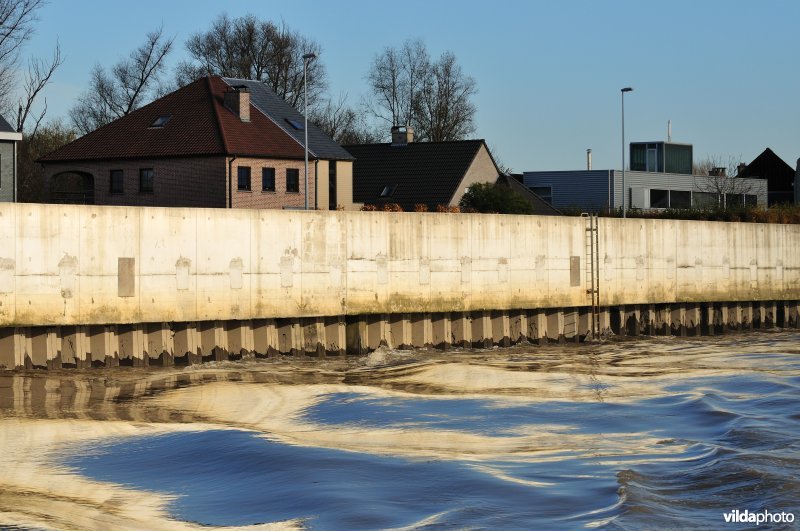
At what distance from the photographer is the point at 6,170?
44.9m

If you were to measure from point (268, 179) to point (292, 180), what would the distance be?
1.96 meters

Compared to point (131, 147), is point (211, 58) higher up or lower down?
higher up

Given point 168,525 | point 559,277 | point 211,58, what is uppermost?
point 211,58

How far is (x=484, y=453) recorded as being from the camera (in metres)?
14.2

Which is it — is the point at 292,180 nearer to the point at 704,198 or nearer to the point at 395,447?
the point at 704,198

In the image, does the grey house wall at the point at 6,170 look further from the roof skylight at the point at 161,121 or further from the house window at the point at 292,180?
the house window at the point at 292,180

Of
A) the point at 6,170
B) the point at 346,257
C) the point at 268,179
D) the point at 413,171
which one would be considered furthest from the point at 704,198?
the point at 346,257

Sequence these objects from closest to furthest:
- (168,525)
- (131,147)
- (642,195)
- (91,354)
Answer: (168,525) < (91,354) < (131,147) < (642,195)

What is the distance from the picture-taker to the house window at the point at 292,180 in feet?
198

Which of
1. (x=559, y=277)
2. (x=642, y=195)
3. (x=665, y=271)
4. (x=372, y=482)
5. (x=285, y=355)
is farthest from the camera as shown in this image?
(x=642, y=195)

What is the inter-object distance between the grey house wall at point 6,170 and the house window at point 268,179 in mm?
15914

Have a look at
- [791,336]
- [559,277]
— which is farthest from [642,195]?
[559,277]

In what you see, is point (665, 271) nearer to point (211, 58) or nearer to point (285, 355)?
point (285, 355)

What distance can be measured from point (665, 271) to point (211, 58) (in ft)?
197
